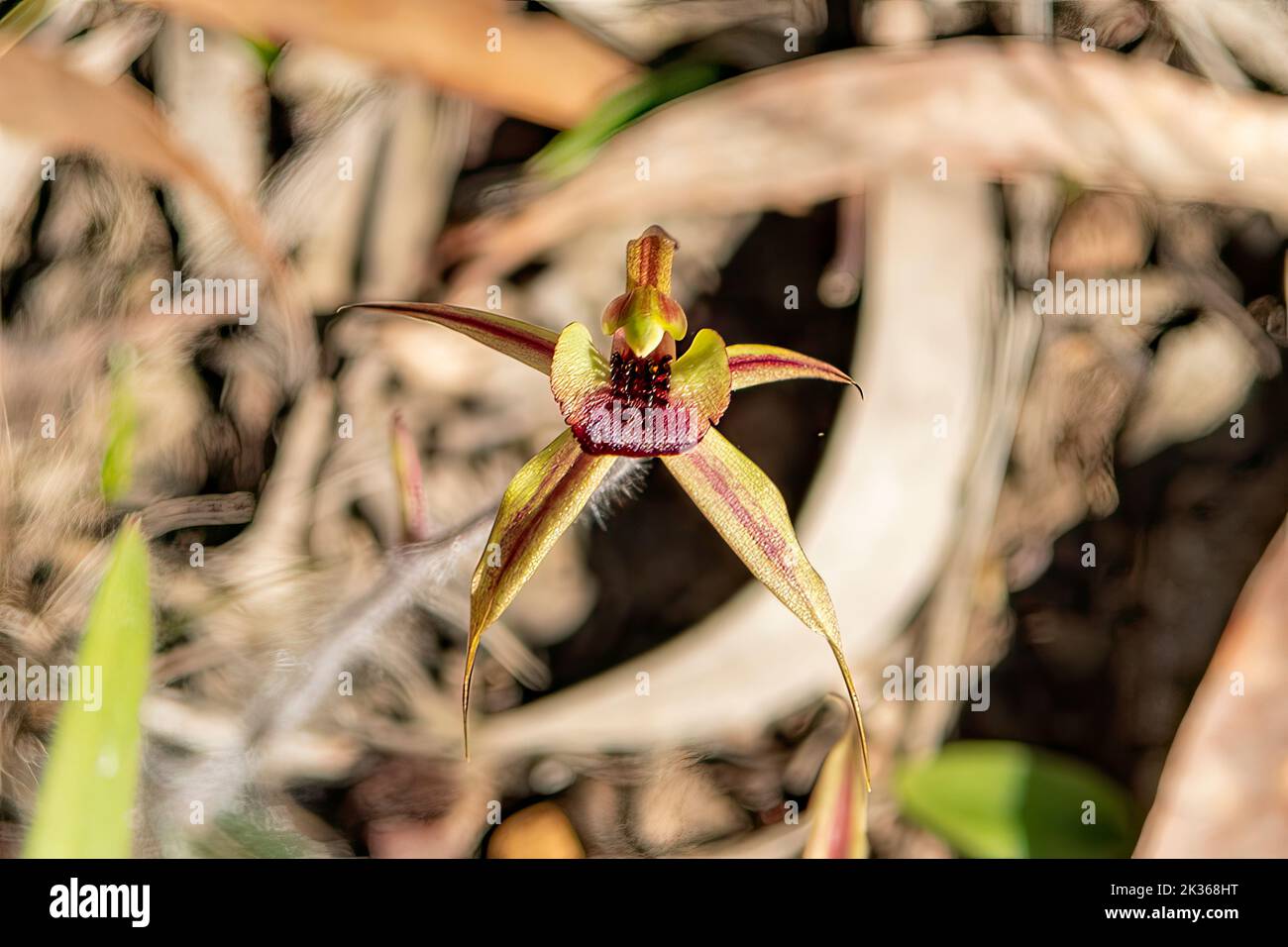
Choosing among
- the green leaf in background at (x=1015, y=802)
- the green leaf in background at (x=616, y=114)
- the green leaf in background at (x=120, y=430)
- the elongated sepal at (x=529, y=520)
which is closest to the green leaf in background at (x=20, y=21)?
the green leaf in background at (x=120, y=430)

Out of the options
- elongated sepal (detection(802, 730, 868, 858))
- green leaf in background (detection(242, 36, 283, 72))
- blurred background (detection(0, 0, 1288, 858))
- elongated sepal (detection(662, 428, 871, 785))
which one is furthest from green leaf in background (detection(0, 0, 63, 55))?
elongated sepal (detection(802, 730, 868, 858))

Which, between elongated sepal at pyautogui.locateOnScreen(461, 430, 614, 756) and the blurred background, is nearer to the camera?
elongated sepal at pyautogui.locateOnScreen(461, 430, 614, 756)

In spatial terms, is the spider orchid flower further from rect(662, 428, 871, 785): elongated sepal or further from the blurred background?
the blurred background

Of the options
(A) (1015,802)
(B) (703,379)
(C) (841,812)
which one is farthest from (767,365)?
(A) (1015,802)

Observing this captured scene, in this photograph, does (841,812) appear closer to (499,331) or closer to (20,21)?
(499,331)
